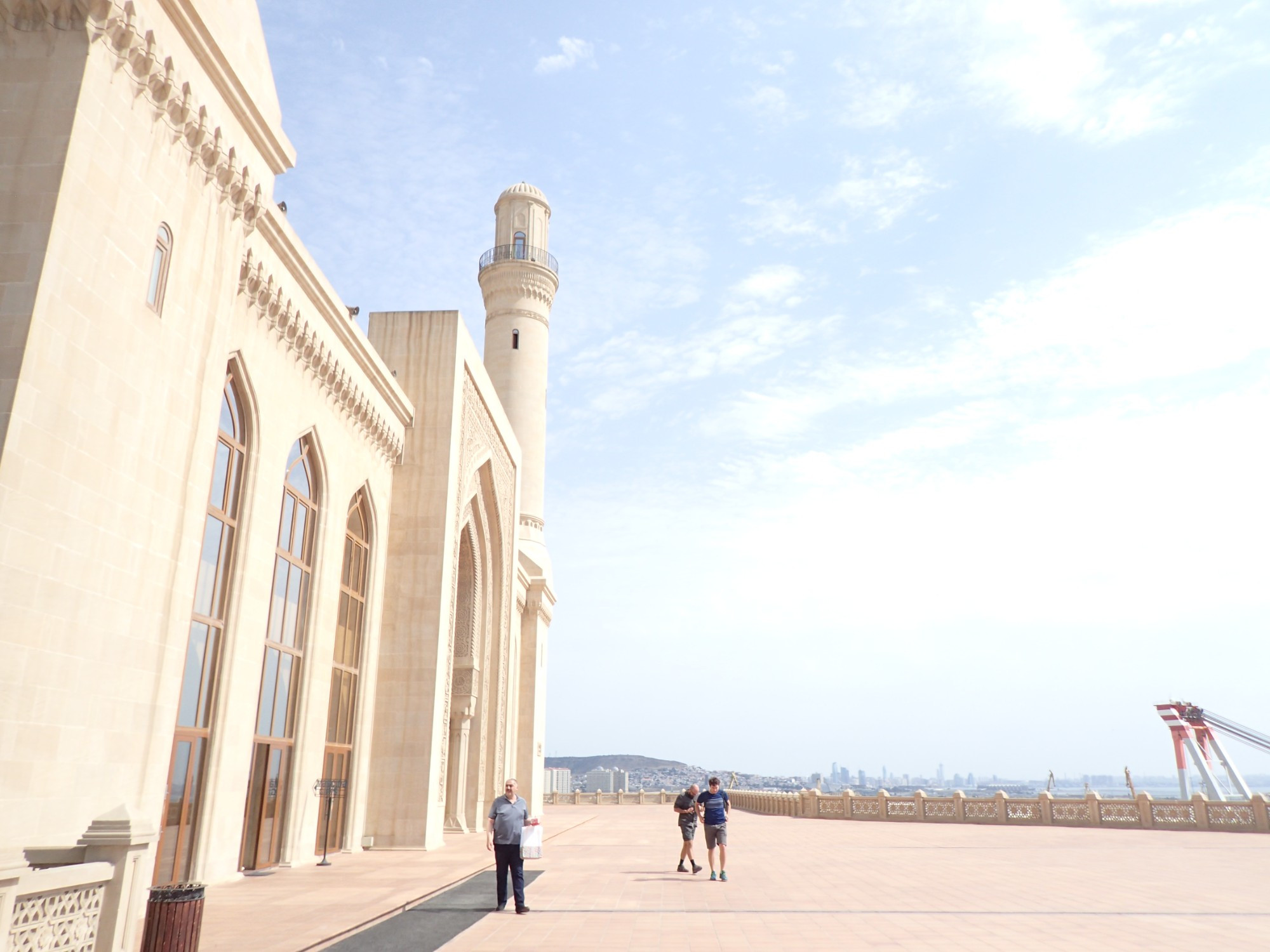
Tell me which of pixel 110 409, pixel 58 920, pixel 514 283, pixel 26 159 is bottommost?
pixel 58 920

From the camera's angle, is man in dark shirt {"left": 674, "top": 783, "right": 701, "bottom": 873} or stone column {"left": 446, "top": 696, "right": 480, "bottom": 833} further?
stone column {"left": 446, "top": 696, "right": 480, "bottom": 833}

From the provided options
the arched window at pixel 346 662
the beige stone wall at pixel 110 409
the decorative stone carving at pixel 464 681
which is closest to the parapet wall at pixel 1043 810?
the decorative stone carving at pixel 464 681

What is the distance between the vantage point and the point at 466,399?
21.1 m

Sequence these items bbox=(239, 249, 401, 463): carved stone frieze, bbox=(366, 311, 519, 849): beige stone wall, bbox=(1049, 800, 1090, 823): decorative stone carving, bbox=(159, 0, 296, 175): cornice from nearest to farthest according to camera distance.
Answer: bbox=(159, 0, 296, 175): cornice, bbox=(239, 249, 401, 463): carved stone frieze, bbox=(366, 311, 519, 849): beige stone wall, bbox=(1049, 800, 1090, 823): decorative stone carving

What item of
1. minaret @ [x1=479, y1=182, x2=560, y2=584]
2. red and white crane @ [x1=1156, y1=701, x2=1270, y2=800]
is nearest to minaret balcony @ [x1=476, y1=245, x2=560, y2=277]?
minaret @ [x1=479, y1=182, x2=560, y2=584]

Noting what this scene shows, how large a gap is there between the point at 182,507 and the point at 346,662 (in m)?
8.28

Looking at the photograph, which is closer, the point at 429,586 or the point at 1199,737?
the point at 429,586

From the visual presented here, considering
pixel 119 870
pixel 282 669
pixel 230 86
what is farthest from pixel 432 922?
pixel 230 86

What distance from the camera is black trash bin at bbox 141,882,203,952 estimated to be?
608cm

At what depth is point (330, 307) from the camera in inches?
605

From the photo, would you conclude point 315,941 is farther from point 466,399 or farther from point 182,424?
point 466,399

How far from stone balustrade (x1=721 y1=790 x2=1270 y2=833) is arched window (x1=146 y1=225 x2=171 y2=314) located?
26898 mm

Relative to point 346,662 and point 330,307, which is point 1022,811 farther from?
point 330,307

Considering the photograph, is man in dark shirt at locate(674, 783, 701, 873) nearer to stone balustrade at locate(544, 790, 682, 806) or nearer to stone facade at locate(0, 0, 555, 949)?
stone facade at locate(0, 0, 555, 949)
